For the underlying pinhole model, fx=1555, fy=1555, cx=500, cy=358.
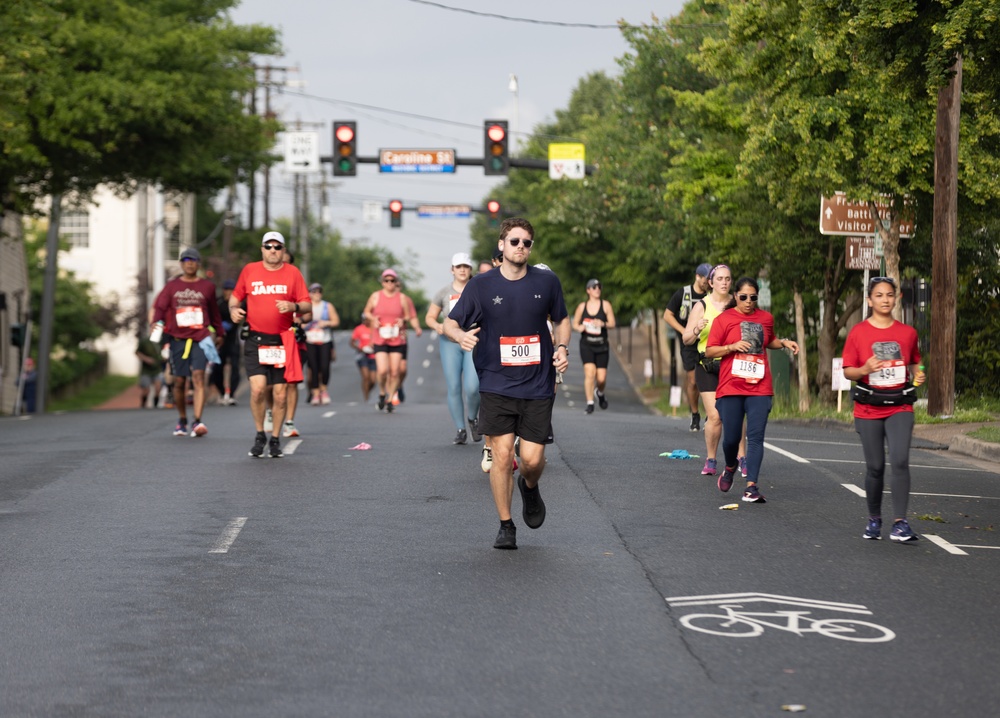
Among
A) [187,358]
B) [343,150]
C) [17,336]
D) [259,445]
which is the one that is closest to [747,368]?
[259,445]

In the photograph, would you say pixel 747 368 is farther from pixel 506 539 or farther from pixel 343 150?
pixel 343 150

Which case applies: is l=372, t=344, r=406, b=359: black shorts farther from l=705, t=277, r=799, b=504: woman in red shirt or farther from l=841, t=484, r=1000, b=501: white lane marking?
l=705, t=277, r=799, b=504: woman in red shirt

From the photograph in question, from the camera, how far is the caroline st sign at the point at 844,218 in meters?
23.0

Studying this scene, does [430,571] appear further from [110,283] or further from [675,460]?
[110,283]

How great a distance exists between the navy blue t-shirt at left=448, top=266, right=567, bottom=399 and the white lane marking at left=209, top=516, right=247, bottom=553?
1842 millimetres

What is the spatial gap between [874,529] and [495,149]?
68.3 ft

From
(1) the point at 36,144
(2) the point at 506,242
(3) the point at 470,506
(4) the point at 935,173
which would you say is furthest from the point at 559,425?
(1) the point at 36,144

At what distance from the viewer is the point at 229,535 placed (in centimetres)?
974

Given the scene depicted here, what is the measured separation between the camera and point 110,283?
66.2m

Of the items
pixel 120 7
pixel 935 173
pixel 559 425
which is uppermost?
pixel 120 7

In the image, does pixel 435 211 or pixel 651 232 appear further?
pixel 435 211

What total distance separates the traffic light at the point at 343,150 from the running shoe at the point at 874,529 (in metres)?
21.3

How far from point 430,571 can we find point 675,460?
6662mm

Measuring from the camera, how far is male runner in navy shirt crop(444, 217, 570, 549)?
29.5ft
